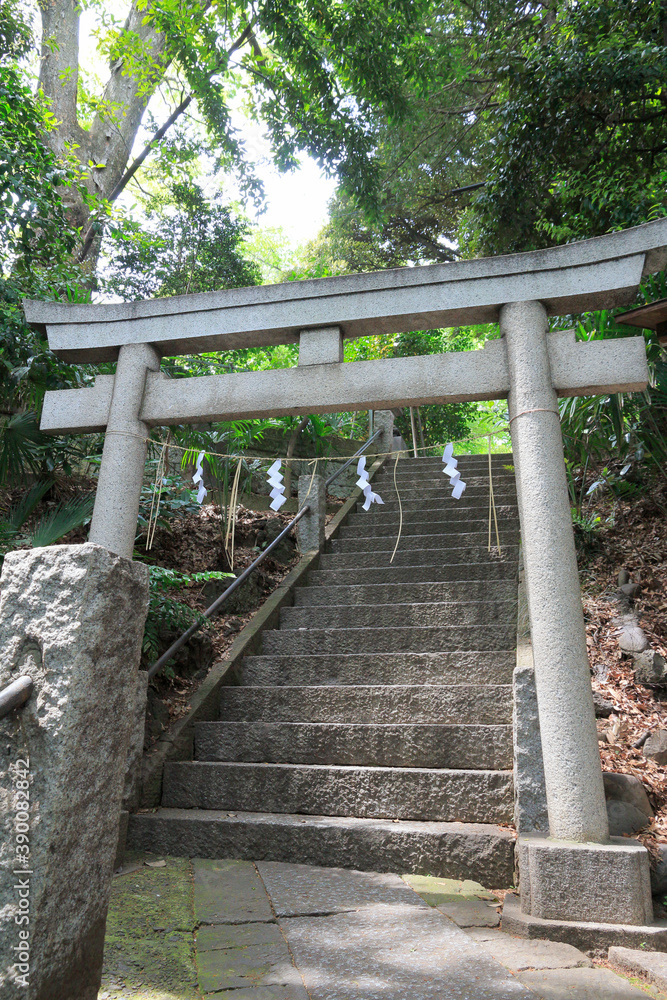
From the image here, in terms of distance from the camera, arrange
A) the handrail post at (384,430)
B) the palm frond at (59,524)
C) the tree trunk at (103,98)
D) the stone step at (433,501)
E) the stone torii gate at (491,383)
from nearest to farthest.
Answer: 1. the stone torii gate at (491,383)
2. the palm frond at (59,524)
3. the stone step at (433,501)
4. the tree trunk at (103,98)
5. the handrail post at (384,430)

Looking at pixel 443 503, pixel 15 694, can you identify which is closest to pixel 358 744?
pixel 15 694

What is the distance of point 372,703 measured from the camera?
4441mm

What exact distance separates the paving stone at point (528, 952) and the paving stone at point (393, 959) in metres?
0.07

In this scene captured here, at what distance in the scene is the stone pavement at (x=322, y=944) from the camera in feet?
7.58

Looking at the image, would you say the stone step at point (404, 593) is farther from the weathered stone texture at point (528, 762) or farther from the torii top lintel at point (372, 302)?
the torii top lintel at point (372, 302)

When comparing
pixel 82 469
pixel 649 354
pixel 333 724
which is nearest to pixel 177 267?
pixel 82 469

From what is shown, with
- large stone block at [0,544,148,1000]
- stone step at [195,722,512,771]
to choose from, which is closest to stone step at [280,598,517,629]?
stone step at [195,722,512,771]

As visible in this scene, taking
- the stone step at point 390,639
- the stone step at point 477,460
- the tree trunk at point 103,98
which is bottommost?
the stone step at point 390,639

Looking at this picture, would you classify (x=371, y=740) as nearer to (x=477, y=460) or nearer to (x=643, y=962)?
(x=643, y=962)

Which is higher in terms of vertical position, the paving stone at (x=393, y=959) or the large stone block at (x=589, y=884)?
the large stone block at (x=589, y=884)

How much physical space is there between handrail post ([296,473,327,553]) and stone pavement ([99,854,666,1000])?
3.95 metres

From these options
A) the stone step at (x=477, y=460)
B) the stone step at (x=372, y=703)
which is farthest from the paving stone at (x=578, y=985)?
the stone step at (x=477, y=460)

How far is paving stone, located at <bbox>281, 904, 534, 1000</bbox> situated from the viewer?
2293 millimetres

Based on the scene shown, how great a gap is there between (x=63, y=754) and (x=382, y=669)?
133 inches
